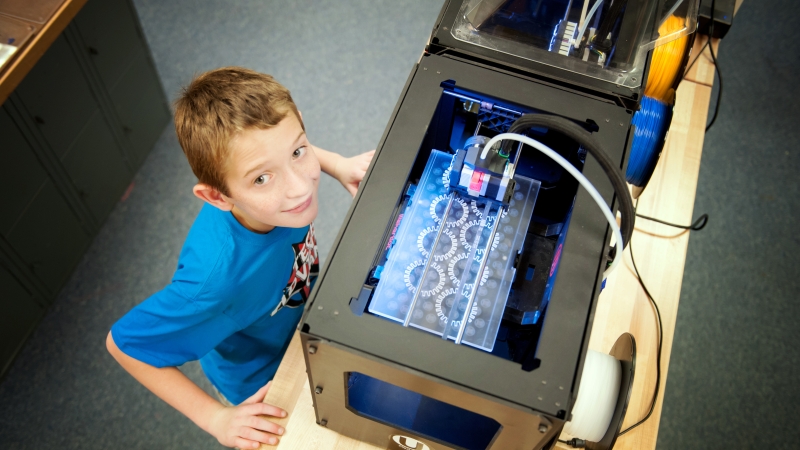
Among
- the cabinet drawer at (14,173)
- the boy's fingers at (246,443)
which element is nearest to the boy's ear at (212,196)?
the boy's fingers at (246,443)

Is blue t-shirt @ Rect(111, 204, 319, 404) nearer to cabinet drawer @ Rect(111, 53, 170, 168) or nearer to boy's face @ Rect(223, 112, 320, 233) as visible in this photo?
boy's face @ Rect(223, 112, 320, 233)

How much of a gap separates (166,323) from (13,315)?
1091 mm

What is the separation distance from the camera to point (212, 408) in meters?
0.97

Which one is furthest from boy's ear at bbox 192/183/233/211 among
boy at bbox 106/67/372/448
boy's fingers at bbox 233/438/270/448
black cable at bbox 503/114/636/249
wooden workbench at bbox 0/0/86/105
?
wooden workbench at bbox 0/0/86/105

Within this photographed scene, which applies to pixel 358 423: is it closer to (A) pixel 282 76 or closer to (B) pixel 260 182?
(B) pixel 260 182

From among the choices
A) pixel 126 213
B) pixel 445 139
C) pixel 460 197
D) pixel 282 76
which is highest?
pixel 282 76

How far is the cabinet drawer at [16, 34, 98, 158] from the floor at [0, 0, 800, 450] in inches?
16.9

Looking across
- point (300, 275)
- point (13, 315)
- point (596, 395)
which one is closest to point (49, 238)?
point (13, 315)

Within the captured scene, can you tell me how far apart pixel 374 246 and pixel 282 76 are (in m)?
1.87

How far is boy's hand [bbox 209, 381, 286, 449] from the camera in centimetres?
91

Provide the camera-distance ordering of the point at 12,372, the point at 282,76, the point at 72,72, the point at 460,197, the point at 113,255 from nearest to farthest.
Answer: the point at 460,197 < the point at 72,72 < the point at 12,372 < the point at 113,255 < the point at 282,76

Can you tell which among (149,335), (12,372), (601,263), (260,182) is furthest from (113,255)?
(601,263)

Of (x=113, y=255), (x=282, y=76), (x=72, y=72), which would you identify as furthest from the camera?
(x=282, y=76)

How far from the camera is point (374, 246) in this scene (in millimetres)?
662
